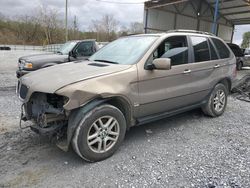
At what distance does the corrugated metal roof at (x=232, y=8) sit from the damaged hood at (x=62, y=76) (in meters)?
15.1

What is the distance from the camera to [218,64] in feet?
15.7

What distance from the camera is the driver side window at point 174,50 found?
383 centimetres

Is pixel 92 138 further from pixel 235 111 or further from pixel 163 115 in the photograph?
pixel 235 111

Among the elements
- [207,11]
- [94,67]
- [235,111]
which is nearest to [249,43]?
[207,11]

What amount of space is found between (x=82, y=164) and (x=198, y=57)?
2877 mm

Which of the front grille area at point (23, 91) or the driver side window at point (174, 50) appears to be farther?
the driver side window at point (174, 50)

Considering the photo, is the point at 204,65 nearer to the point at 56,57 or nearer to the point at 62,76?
the point at 62,76

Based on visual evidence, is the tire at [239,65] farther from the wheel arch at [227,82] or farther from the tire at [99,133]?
the tire at [99,133]

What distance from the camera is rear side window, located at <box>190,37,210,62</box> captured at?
4.35 meters

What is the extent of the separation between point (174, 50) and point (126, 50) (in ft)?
2.82

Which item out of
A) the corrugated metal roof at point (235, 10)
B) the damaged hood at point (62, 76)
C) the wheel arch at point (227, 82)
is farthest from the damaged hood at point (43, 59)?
the corrugated metal roof at point (235, 10)

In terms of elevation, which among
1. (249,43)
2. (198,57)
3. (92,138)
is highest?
(249,43)

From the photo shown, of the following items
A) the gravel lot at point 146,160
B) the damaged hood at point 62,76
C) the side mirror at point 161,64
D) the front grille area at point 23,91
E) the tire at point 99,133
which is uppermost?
the side mirror at point 161,64

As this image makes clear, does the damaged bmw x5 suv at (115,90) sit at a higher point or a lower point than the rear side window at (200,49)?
lower
